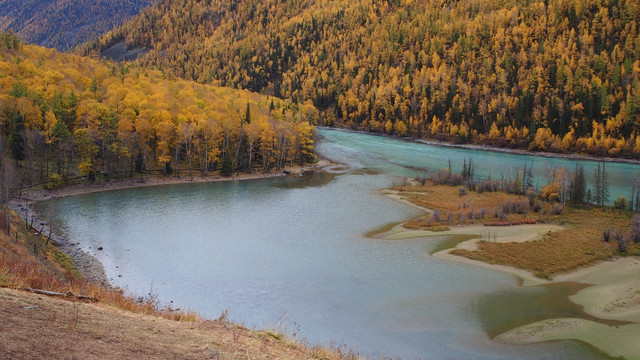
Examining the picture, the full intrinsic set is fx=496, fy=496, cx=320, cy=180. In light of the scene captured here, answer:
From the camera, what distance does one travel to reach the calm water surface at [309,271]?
94.6ft

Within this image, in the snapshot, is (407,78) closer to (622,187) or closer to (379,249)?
(622,187)

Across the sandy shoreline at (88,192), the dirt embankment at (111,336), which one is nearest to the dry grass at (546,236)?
the sandy shoreline at (88,192)

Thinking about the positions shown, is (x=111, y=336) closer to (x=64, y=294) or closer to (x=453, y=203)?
(x=64, y=294)

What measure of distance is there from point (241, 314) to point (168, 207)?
3170 centimetres

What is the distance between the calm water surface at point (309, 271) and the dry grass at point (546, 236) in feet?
11.8

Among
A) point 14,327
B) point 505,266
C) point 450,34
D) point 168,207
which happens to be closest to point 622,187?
point 505,266

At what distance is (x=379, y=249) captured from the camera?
4441cm

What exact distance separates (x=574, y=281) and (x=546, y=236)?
35.0 ft

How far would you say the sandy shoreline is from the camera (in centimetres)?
3747

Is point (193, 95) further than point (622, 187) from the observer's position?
Yes

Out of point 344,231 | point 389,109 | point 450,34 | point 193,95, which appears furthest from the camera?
point 450,34

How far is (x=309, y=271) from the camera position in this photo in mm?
38594

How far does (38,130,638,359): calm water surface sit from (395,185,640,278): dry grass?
3.60 meters

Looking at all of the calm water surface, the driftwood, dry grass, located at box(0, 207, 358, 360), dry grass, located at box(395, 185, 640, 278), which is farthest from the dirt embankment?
dry grass, located at box(395, 185, 640, 278)
